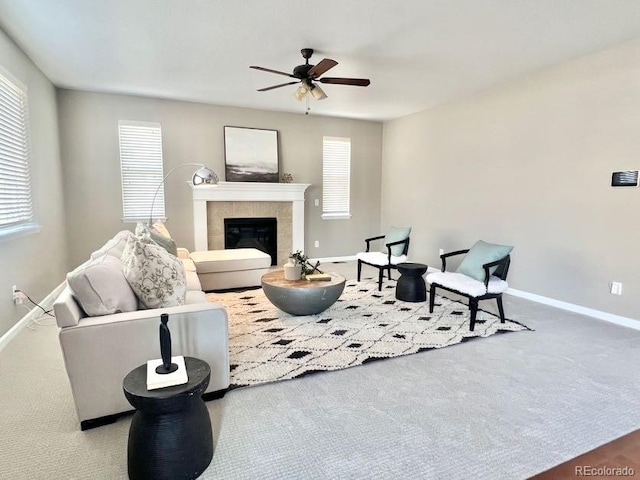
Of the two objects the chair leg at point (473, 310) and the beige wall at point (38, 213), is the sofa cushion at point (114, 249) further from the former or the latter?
the chair leg at point (473, 310)

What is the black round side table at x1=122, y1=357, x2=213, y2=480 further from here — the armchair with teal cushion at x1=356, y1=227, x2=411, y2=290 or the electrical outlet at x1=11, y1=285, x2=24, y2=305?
the armchair with teal cushion at x1=356, y1=227, x2=411, y2=290

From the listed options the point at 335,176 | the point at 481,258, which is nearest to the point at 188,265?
the point at 481,258

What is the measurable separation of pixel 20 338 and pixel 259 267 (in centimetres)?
251

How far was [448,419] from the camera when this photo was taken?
2.06 m

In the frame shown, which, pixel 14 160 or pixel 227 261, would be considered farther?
pixel 227 261

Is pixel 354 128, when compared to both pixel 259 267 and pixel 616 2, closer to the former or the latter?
pixel 259 267

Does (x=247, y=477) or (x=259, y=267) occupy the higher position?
(x=259, y=267)

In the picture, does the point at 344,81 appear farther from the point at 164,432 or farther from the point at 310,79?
the point at 164,432

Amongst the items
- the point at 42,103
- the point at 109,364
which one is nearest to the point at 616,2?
the point at 109,364

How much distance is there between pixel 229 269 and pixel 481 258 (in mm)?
2981

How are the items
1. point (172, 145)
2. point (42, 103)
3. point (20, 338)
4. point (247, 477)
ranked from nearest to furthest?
point (247, 477) → point (20, 338) → point (42, 103) → point (172, 145)

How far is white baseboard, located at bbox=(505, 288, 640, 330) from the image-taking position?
358cm

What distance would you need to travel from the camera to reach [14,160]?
342cm

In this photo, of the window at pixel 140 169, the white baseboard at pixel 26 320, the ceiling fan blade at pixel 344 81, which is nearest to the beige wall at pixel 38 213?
the white baseboard at pixel 26 320
